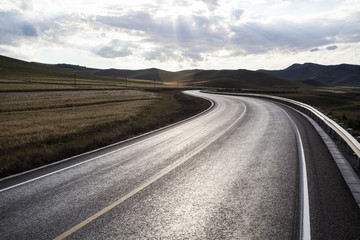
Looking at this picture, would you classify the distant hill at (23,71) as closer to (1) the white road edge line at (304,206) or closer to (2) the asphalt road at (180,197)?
(2) the asphalt road at (180,197)

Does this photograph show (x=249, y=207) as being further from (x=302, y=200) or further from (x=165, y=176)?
(x=165, y=176)

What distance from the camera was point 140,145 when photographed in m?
11.4

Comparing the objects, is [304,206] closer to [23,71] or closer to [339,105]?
[339,105]

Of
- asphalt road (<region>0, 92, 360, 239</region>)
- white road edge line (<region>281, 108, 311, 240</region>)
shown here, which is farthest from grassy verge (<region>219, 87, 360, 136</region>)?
asphalt road (<region>0, 92, 360, 239</region>)

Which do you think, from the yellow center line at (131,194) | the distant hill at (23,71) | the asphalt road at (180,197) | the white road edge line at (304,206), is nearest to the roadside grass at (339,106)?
the white road edge line at (304,206)

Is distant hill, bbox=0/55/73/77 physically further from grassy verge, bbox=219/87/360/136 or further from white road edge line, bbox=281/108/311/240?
white road edge line, bbox=281/108/311/240

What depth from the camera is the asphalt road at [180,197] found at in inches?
177

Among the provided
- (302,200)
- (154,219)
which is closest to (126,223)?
(154,219)

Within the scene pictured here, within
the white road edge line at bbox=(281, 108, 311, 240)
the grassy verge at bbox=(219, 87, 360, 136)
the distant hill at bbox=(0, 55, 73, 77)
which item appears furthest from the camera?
the distant hill at bbox=(0, 55, 73, 77)

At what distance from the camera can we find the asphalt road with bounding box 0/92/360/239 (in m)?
4.51

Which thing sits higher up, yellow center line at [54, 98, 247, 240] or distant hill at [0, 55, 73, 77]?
distant hill at [0, 55, 73, 77]

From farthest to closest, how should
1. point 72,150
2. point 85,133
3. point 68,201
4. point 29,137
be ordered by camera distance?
point 85,133 < point 29,137 < point 72,150 < point 68,201

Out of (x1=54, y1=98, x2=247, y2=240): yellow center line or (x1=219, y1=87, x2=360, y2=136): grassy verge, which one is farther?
(x1=219, y1=87, x2=360, y2=136): grassy verge

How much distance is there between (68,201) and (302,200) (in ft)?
16.2
